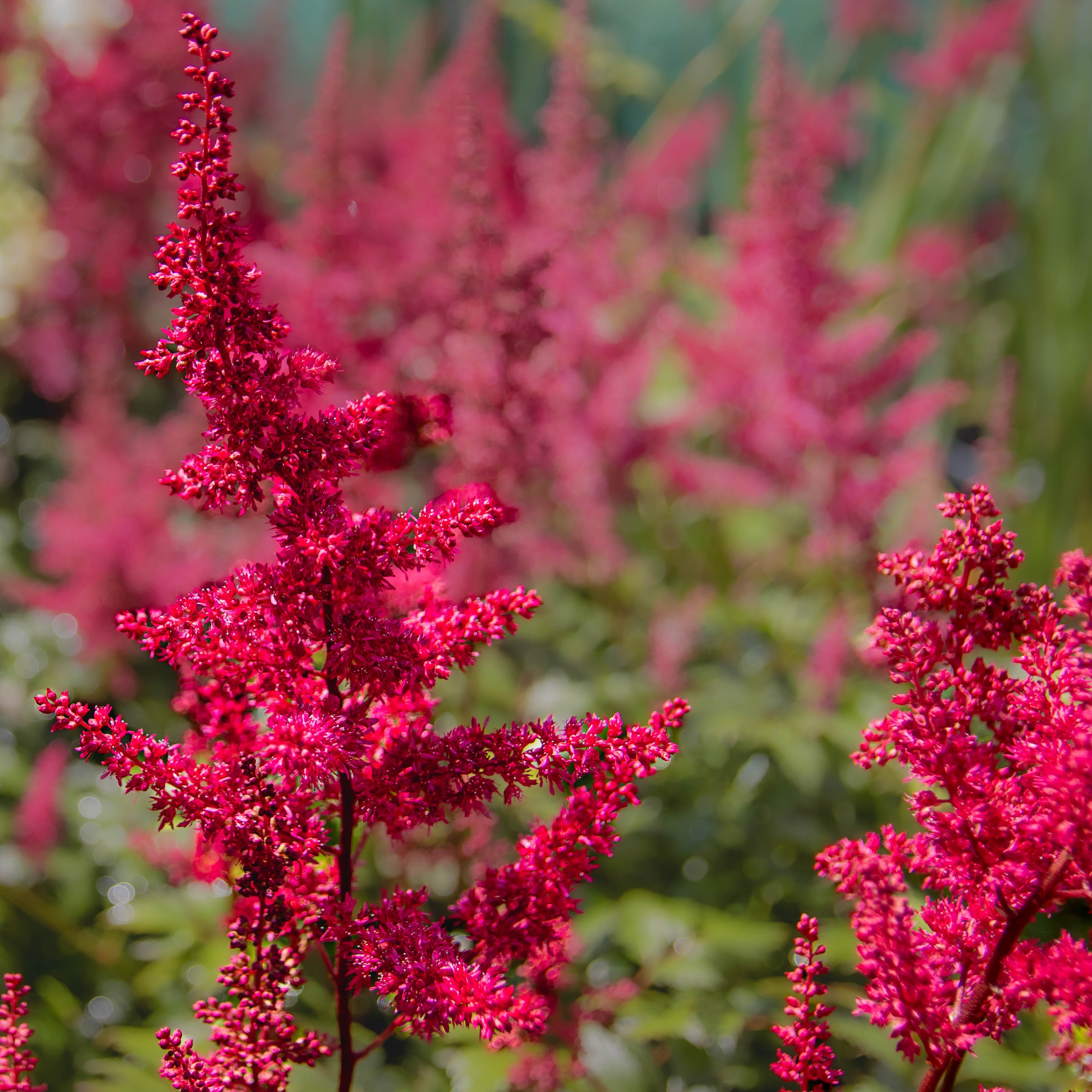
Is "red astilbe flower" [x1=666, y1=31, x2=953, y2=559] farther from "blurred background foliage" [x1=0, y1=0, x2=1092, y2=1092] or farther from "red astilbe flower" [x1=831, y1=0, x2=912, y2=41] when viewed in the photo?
"red astilbe flower" [x1=831, y1=0, x2=912, y2=41]

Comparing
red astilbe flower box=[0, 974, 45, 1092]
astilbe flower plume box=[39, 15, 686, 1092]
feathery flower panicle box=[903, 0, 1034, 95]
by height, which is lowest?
red astilbe flower box=[0, 974, 45, 1092]

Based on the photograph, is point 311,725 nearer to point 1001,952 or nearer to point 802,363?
point 1001,952

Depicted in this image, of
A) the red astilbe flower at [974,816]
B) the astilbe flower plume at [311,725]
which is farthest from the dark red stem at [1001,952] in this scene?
the astilbe flower plume at [311,725]

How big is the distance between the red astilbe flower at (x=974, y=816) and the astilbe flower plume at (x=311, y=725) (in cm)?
12

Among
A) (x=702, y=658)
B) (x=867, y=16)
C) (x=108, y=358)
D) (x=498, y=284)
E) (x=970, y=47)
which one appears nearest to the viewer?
(x=498, y=284)

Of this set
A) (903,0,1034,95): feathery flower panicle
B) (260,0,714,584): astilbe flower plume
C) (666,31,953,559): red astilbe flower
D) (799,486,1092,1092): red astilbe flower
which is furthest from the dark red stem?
(903,0,1034,95): feathery flower panicle

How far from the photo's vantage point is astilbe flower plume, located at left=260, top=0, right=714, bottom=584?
3.48 ft

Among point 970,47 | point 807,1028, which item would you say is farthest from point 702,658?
point 970,47

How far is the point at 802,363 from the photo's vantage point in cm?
141

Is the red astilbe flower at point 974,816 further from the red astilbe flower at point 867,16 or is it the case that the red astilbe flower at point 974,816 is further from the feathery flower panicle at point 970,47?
the red astilbe flower at point 867,16

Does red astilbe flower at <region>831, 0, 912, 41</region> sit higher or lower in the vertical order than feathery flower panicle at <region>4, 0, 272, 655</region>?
higher

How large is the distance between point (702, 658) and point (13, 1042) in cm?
125

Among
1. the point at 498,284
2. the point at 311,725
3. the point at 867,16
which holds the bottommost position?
the point at 311,725

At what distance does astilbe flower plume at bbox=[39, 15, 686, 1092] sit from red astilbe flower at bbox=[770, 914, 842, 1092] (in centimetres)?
11
